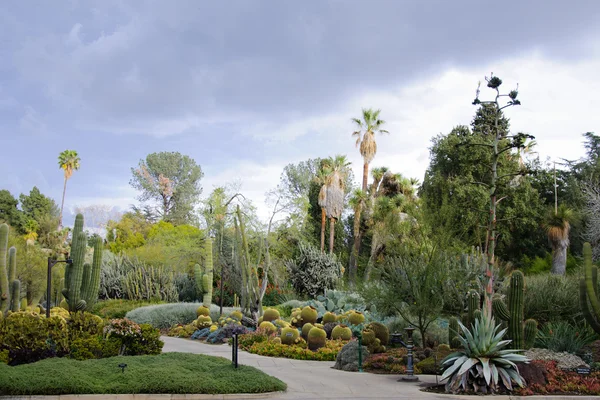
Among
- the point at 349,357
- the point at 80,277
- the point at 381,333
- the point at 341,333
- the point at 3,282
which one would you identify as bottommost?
the point at 349,357

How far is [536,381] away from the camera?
1128cm

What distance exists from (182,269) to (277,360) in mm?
20279

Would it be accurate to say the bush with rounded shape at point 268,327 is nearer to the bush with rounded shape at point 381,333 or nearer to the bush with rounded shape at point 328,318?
the bush with rounded shape at point 328,318

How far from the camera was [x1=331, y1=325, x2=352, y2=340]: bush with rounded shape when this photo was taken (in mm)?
16859

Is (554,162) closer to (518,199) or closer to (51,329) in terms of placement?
(518,199)

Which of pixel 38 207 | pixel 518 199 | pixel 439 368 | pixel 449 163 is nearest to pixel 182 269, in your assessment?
pixel 449 163

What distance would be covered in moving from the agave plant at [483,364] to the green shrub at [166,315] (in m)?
12.5

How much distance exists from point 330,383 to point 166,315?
12.3 m

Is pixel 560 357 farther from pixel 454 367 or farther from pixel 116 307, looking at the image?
pixel 116 307

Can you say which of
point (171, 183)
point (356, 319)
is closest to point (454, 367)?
point (356, 319)

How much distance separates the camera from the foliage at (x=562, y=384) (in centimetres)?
1109

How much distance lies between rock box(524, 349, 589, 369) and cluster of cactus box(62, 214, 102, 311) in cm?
1147

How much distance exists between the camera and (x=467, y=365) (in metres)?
11.1

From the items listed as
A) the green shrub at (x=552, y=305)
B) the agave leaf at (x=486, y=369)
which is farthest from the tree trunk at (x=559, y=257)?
the agave leaf at (x=486, y=369)
